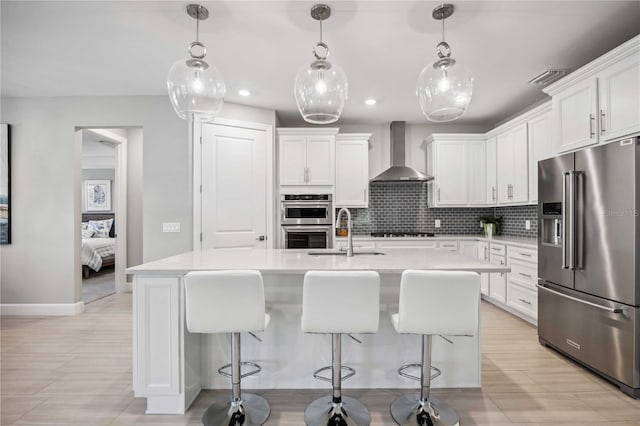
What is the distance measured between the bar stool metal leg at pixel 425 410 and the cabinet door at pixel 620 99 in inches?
82.2

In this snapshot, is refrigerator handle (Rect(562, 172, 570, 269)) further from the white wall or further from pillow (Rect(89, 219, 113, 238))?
pillow (Rect(89, 219, 113, 238))

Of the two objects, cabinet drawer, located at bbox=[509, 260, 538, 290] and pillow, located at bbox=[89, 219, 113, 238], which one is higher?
pillow, located at bbox=[89, 219, 113, 238]

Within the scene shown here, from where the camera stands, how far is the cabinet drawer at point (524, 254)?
11.3 ft

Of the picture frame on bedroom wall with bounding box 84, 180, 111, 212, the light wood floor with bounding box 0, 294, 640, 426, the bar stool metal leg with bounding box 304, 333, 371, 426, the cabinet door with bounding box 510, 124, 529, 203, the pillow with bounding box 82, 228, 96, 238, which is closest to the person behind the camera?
the bar stool metal leg with bounding box 304, 333, 371, 426

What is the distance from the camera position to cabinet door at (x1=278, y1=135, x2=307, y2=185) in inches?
178


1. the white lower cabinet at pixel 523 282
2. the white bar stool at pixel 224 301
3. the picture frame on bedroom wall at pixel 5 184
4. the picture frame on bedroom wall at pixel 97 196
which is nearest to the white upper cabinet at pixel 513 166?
the white lower cabinet at pixel 523 282

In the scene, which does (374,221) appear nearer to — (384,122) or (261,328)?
(384,122)

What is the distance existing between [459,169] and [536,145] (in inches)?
45.3

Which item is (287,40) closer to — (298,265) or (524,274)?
(298,265)

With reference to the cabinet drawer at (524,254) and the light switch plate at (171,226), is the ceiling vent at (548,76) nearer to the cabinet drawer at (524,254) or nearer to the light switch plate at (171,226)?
the cabinet drawer at (524,254)

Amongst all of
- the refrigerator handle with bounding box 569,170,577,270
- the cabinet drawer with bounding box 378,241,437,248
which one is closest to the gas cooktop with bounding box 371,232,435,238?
the cabinet drawer with bounding box 378,241,437,248

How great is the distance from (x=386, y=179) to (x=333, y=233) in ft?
3.53

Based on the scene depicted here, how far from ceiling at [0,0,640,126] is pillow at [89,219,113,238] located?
4.64 metres

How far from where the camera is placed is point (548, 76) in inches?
129
